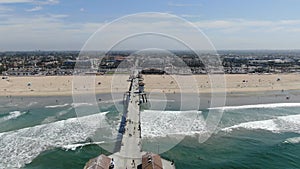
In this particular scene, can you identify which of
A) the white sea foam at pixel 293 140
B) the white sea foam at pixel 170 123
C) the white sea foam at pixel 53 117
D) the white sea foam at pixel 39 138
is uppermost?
the white sea foam at pixel 170 123

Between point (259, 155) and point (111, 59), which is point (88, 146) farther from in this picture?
point (111, 59)

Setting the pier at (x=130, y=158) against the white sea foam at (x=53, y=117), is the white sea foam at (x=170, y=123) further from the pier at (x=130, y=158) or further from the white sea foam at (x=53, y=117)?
the white sea foam at (x=53, y=117)

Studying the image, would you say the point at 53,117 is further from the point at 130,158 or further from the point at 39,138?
the point at 130,158

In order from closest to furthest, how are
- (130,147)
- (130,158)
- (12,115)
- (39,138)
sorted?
1. (130,158)
2. (130,147)
3. (39,138)
4. (12,115)

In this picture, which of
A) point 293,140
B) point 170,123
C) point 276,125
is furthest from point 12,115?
point 293,140

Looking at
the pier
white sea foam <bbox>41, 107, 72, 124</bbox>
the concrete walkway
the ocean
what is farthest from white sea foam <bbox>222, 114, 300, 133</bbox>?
white sea foam <bbox>41, 107, 72, 124</bbox>

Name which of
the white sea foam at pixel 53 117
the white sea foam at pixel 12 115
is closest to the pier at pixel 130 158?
the white sea foam at pixel 53 117
